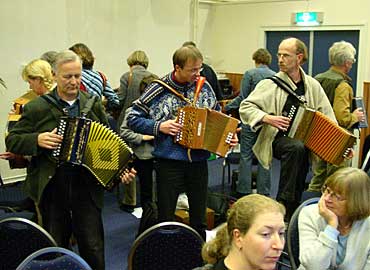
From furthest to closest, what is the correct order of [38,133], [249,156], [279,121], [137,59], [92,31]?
[92,31] → [249,156] → [137,59] → [279,121] → [38,133]

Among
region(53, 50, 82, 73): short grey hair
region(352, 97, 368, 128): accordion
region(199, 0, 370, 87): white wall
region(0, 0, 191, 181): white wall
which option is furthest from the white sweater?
region(199, 0, 370, 87): white wall

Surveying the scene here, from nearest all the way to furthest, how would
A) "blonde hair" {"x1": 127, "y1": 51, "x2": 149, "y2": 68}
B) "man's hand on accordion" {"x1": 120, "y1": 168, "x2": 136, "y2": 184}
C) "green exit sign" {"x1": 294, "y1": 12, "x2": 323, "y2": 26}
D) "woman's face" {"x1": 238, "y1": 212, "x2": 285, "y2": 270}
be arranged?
"woman's face" {"x1": 238, "y1": 212, "x2": 285, "y2": 270}
"man's hand on accordion" {"x1": 120, "y1": 168, "x2": 136, "y2": 184}
"blonde hair" {"x1": 127, "y1": 51, "x2": 149, "y2": 68}
"green exit sign" {"x1": 294, "y1": 12, "x2": 323, "y2": 26}

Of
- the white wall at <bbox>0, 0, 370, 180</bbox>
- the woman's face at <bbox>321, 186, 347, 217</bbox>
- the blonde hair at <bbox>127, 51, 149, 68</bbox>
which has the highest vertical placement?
the white wall at <bbox>0, 0, 370, 180</bbox>

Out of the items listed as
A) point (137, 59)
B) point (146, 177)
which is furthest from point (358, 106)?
point (137, 59)

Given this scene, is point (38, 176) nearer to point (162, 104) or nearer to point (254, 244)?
point (162, 104)

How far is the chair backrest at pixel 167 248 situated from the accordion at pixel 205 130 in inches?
30.9

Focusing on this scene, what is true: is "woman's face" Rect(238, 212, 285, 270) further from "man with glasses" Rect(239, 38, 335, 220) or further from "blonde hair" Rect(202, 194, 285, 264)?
"man with glasses" Rect(239, 38, 335, 220)

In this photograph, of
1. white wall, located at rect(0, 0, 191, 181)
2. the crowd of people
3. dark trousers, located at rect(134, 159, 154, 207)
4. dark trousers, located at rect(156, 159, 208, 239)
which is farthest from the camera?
white wall, located at rect(0, 0, 191, 181)

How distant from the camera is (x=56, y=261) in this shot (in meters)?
1.95

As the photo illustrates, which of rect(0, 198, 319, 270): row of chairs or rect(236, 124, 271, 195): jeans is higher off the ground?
rect(0, 198, 319, 270): row of chairs

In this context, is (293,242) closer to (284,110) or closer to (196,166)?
(196,166)

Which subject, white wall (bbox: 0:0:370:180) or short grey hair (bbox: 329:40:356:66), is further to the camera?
white wall (bbox: 0:0:370:180)

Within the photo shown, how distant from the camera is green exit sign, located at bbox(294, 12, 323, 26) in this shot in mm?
7035

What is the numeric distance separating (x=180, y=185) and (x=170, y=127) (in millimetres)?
394
